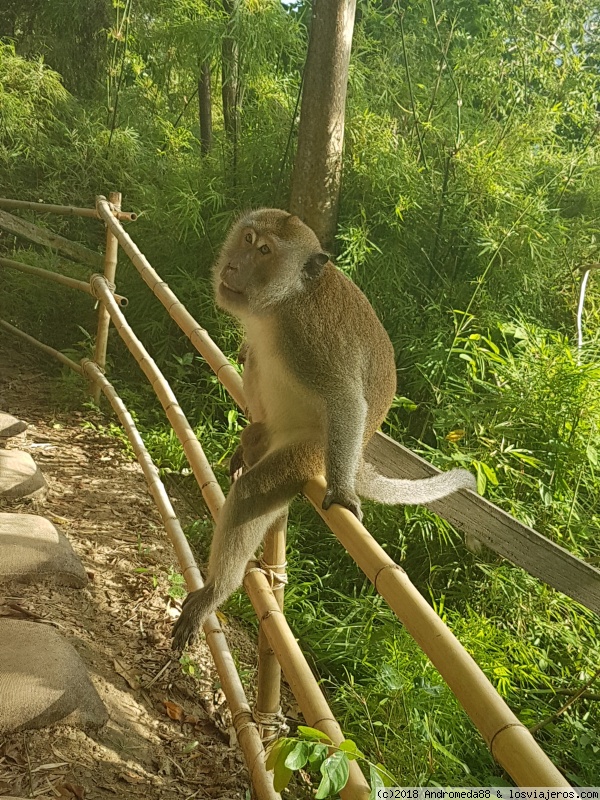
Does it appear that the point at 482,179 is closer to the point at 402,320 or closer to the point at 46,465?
the point at 402,320

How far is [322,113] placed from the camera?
14.1 ft

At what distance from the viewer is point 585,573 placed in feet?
8.54

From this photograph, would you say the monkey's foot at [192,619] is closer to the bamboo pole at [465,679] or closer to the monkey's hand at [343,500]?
the monkey's hand at [343,500]

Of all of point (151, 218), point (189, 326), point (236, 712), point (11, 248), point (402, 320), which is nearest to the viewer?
point (236, 712)

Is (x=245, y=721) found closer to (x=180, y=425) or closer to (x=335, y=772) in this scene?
(x=335, y=772)

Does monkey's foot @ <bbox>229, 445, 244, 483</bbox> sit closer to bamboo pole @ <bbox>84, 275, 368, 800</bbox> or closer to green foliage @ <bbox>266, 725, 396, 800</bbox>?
bamboo pole @ <bbox>84, 275, 368, 800</bbox>

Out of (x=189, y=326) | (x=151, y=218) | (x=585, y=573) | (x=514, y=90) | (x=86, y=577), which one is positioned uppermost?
(x=514, y=90)

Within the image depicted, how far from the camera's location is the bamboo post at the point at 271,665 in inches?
88.5

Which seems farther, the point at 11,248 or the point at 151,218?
the point at 11,248

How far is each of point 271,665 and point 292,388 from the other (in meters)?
0.84

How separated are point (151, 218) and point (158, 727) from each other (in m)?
3.47

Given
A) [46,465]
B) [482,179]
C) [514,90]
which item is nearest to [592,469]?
[482,179]

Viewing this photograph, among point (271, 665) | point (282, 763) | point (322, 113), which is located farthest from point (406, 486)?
point (322, 113)

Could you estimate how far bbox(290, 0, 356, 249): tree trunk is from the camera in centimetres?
425
